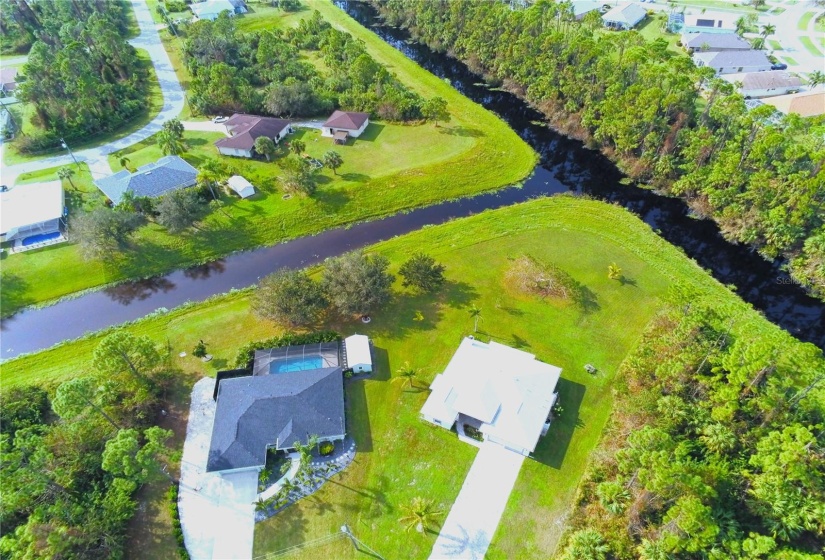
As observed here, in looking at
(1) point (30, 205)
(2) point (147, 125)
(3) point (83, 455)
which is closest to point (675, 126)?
(3) point (83, 455)

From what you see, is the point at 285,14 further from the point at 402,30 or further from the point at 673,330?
the point at 673,330

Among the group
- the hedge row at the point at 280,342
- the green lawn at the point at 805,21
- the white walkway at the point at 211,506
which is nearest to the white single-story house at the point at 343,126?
the hedge row at the point at 280,342

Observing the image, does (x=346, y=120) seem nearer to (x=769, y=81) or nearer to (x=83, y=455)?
(x=83, y=455)

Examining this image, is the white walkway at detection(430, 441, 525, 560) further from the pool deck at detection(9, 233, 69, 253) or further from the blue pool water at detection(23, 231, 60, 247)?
the blue pool water at detection(23, 231, 60, 247)

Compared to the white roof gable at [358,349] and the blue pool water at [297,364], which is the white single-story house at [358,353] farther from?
the blue pool water at [297,364]

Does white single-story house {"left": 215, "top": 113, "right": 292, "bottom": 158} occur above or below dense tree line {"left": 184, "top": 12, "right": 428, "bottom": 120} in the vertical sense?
below

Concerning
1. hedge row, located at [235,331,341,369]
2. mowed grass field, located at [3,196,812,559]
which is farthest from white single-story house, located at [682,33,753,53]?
hedge row, located at [235,331,341,369]

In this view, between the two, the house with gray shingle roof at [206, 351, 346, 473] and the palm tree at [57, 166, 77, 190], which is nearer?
the house with gray shingle roof at [206, 351, 346, 473]
